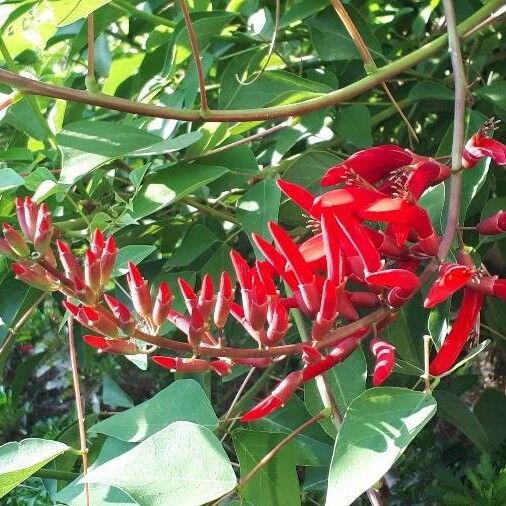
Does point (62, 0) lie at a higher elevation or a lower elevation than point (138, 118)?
higher

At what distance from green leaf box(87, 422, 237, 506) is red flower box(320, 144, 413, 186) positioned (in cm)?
20

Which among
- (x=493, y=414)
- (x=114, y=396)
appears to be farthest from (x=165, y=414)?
(x=493, y=414)

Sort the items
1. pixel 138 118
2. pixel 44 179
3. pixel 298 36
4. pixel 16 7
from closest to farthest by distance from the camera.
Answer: pixel 44 179
pixel 138 118
pixel 16 7
pixel 298 36

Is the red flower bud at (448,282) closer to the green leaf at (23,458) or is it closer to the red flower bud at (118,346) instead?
the red flower bud at (118,346)

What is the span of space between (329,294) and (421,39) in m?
0.72

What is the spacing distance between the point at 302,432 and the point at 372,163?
31cm

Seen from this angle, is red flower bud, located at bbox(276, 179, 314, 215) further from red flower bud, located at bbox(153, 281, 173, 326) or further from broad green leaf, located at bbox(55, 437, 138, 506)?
broad green leaf, located at bbox(55, 437, 138, 506)

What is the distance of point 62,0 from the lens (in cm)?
62

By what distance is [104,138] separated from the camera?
801mm

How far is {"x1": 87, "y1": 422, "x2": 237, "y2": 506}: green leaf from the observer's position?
588 millimetres

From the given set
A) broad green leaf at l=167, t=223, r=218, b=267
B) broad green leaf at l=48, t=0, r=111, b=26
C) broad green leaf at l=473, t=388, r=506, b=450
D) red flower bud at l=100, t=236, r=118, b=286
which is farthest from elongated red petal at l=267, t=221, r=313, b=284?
broad green leaf at l=473, t=388, r=506, b=450

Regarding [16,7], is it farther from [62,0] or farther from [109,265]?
[109,265]

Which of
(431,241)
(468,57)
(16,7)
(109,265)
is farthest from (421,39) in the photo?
(109,265)

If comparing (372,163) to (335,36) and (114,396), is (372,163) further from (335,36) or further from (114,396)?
(114,396)
